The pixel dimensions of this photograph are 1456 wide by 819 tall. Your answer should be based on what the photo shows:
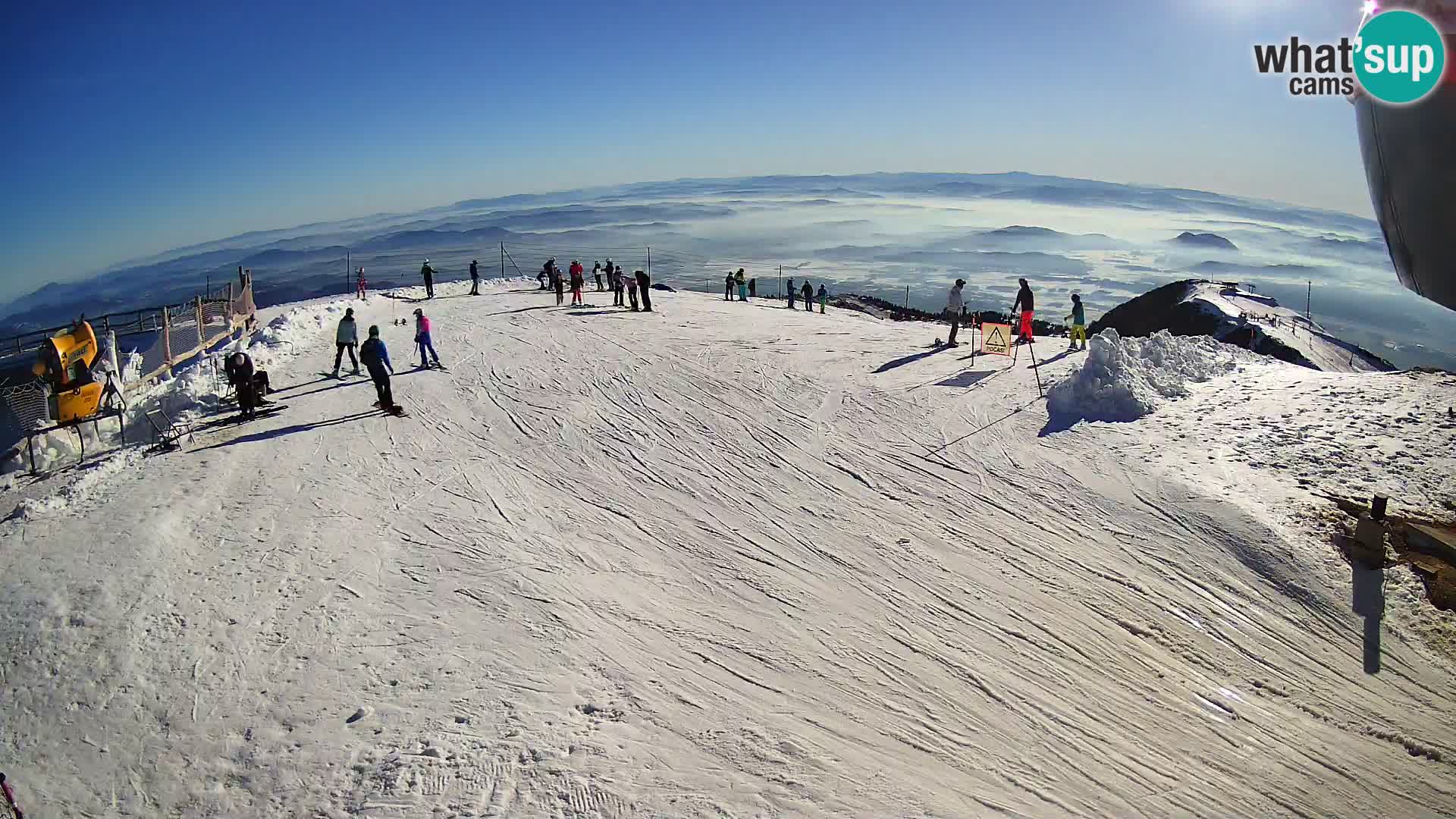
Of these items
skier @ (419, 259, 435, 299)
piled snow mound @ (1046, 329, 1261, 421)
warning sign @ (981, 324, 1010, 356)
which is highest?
skier @ (419, 259, 435, 299)

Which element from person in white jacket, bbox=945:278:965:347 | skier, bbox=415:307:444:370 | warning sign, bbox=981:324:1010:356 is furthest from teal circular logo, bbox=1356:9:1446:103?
skier, bbox=415:307:444:370

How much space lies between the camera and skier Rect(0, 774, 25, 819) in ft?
15.9

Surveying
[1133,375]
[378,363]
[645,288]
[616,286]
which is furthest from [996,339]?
[616,286]

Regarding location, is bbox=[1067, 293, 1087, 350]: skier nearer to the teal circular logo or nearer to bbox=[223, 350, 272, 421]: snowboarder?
the teal circular logo

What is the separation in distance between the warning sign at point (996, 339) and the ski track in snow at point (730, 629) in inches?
135

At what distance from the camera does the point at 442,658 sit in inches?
261

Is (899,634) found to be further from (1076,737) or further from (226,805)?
(226,805)

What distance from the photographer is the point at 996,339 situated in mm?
15516

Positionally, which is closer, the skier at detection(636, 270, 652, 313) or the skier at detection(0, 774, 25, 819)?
the skier at detection(0, 774, 25, 819)

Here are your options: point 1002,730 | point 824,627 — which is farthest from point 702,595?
point 1002,730

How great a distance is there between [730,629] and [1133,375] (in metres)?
9.52

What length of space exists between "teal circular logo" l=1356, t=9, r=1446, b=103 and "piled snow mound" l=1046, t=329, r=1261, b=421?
22.5 feet

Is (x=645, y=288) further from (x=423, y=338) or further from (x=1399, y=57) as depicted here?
(x=1399, y=57)

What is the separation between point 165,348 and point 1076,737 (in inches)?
854
